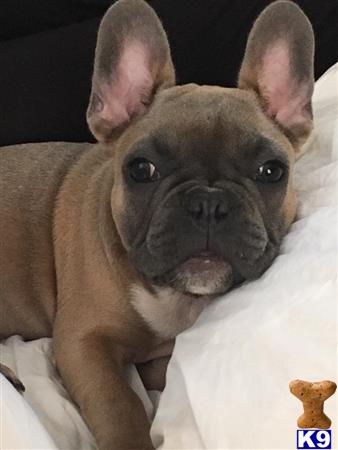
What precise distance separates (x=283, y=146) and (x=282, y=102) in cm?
12

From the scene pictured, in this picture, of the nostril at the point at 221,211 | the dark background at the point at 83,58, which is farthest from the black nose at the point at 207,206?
the dark background at the point at 83,58

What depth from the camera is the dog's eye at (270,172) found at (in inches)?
47.8

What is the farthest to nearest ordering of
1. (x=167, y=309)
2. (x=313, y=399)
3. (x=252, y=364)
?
(x=167, y=309)
(x=252, y=364)
(x=313, y=399)

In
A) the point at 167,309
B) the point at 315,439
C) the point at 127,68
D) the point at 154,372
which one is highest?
Answer: the point at 127,68

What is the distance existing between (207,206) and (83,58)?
0.78 m

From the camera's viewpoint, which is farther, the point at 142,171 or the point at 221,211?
the point at 142,171

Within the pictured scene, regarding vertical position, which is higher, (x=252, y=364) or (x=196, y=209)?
(x=196, y=209)

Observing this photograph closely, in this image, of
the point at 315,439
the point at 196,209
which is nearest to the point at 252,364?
the point at 315,439

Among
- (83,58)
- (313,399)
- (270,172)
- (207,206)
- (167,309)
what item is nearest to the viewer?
(313,399)

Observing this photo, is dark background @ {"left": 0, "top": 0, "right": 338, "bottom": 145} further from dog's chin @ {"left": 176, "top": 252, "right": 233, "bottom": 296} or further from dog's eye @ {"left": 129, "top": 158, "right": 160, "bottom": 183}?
dog's chin @ {"left": 176, "top": 252, "right": 233, "bottom": 296}

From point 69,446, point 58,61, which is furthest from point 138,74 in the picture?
point 69,446

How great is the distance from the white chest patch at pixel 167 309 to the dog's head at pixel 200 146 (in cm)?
10

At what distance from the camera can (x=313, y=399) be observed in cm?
84

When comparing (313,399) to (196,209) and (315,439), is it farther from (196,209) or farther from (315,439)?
(196,209)
